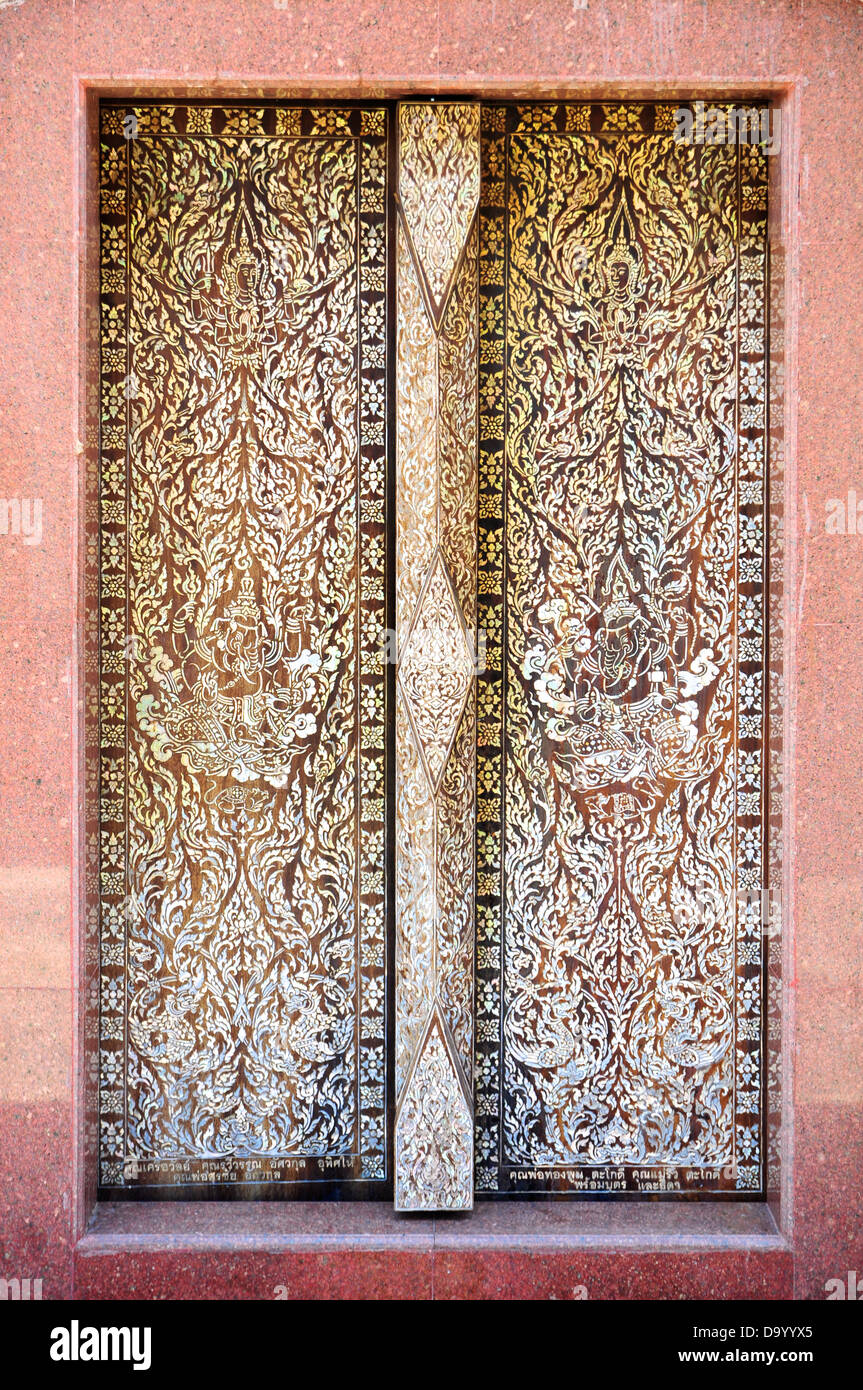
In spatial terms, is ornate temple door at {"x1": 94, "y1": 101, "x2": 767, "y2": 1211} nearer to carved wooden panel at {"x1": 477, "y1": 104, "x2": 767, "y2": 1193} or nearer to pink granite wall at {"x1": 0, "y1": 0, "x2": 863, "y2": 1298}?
carved wooden panel at {"x1": 477, "y1": 104, "x2": 767, "y2": 1193}

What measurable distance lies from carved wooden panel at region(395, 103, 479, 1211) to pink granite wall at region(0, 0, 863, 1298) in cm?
14

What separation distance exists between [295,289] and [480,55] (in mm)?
580

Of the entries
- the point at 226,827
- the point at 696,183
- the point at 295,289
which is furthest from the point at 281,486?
the point at 696,183

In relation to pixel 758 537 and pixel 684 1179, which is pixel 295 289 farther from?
pixel 684 1179

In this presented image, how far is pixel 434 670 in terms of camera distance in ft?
6.92

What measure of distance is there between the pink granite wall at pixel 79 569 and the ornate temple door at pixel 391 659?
0.13 metres

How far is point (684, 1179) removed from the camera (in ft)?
7.34

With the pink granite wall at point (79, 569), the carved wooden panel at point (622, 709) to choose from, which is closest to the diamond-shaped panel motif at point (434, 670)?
the carved wooden panel at point (622, 709)

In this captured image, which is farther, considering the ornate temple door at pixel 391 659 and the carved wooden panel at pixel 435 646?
the ornate temple door at pixel 391 659

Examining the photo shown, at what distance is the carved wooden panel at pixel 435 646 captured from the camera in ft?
6.77

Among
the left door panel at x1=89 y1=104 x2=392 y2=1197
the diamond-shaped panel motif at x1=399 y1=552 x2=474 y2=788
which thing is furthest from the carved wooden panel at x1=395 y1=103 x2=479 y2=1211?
the left door panel at x1=89 y1=104 x2=392 y2=1197

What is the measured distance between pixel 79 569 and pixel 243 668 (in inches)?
15.5

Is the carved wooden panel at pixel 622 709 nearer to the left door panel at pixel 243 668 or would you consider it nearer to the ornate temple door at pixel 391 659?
the ornate temple door at pixel 391 659

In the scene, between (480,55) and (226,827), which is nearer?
(480,55)
